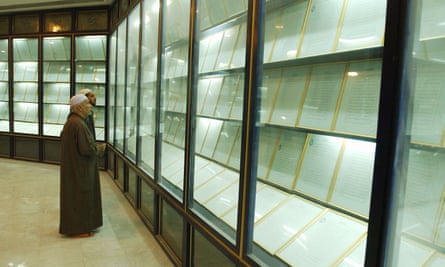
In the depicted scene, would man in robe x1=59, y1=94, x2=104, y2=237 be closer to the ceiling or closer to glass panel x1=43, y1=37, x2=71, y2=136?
the ceiling

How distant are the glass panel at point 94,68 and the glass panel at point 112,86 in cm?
28

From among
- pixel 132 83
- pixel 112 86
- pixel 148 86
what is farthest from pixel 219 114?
pixel 112 86

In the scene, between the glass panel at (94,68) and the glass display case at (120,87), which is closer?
the glass display case at (120,87)

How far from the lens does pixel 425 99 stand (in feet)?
3.11

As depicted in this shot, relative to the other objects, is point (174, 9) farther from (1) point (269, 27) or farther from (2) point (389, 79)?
(2) point (389, 79)

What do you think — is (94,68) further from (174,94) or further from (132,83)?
(174,94)

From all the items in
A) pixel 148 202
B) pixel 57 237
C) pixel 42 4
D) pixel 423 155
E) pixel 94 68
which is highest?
pixel 42 4

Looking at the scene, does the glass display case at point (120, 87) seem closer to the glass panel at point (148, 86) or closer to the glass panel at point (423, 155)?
the glass panel at point (148, 86)

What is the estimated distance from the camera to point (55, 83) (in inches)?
267

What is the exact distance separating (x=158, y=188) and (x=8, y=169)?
473 centimetres

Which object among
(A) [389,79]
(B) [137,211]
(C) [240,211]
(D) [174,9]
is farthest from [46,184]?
(A) [389,79]

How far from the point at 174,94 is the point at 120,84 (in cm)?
269

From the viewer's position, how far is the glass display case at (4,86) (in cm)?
710

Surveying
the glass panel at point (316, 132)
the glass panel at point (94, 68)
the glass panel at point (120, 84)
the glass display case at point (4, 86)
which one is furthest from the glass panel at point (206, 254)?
the glass display case at point (4, 86)
